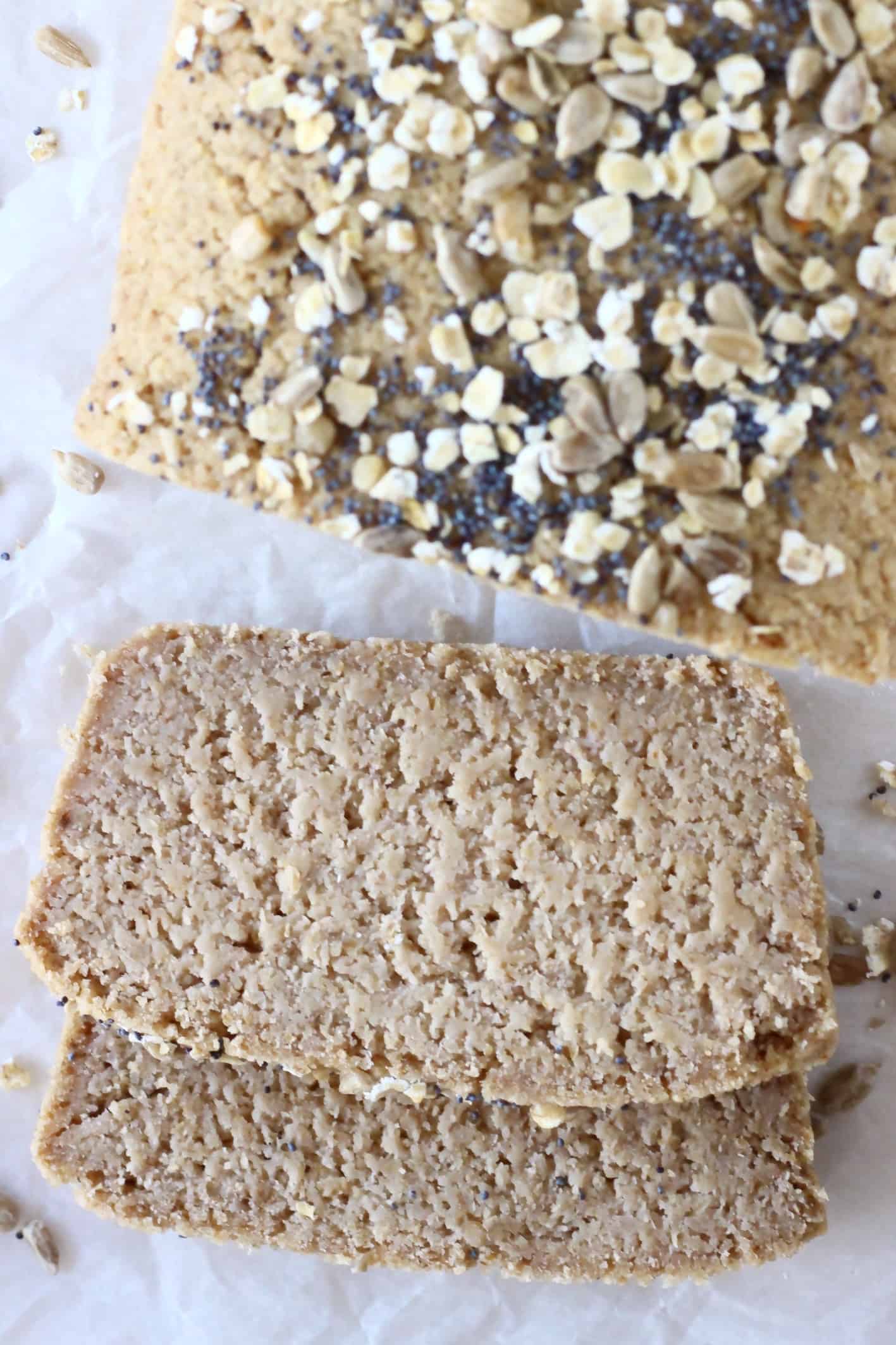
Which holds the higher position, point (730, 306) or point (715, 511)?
point (730, 306)

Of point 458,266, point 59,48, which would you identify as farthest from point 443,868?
point 59,48

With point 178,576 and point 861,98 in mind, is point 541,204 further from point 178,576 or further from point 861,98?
point 178,576

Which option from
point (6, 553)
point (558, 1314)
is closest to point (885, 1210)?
point (558, 1314)

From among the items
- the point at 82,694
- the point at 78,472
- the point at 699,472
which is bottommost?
the point at 82,694

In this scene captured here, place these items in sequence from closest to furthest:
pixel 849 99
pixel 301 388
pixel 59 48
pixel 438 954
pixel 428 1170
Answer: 1. pixel 849 99
2. pixel 301 388
3. pixel 438 954
4. pixel 428 1170
5. pixel 59 48

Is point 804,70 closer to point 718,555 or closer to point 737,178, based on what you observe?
point 737,178

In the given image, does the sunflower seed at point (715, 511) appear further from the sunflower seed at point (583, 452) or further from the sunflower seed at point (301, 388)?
the sunflower seed at point (301, 388)

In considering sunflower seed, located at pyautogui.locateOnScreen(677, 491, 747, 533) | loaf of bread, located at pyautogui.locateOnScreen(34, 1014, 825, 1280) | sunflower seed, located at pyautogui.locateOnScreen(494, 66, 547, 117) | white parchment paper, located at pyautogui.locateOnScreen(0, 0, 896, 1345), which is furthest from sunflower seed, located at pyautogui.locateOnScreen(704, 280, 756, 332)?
loaf of bread, located at pyautogui.locateOnScreen(34, 1014, 825, 1280)
